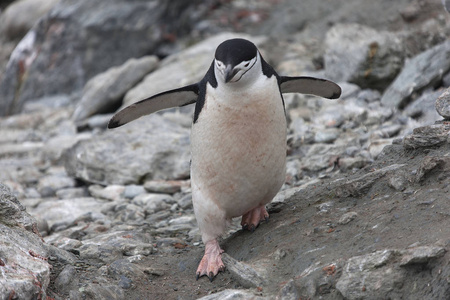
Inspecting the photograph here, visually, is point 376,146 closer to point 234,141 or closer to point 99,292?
point 234,141

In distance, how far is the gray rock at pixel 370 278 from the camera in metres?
2.78

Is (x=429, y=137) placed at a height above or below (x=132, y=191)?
above

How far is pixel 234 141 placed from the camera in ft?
12.2

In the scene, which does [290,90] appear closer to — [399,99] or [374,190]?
[374,190]

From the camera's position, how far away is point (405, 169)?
3.75m

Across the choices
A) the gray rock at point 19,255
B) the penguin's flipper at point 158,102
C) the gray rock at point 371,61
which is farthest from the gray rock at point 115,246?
the gray rock at point 371,61

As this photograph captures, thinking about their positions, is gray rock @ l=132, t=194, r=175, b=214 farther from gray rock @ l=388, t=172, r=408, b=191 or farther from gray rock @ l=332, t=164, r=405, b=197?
gray rock @ l=388, t=172, r=408, b=191

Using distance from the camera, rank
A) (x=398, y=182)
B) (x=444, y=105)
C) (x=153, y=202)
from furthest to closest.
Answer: (x=153, y=202) < (x=444, y=105) < (x=398, y=182)

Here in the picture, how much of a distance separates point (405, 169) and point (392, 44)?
360 centimetres

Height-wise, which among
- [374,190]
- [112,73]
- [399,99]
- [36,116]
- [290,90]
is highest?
[290,90]

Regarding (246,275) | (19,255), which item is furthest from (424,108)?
(19,255)

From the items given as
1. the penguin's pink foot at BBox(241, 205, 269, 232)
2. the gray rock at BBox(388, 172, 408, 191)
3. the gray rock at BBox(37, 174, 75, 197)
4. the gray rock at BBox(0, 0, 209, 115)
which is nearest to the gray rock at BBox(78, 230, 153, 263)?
the penguin's pink foot at BBox(241, 205, 269, 232)

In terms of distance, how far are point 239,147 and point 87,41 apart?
7.95m

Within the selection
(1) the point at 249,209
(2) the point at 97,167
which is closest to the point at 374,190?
(1) the point at 249,209
